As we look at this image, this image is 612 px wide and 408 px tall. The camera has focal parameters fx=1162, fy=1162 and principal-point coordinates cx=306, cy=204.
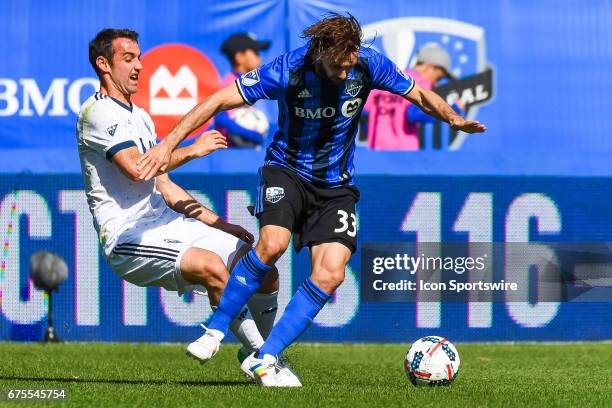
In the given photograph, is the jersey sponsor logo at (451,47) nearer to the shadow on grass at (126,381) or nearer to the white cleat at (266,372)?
the shadow on grass at (126,381)

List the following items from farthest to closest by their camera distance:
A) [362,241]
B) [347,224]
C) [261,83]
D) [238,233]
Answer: [362,241]
[238,233]
[347,224]
[261,83]

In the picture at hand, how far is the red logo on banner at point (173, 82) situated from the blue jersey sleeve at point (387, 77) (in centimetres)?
617

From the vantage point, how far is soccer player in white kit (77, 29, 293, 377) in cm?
750

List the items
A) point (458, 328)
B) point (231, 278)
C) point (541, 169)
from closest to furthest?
point (231, 278), point (458, 328), point (541, 169)

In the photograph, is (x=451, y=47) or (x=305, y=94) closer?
(x=305, y=94)

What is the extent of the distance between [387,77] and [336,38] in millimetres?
700

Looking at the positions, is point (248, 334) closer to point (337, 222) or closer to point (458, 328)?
point (337, 222)

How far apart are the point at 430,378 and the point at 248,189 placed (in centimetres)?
520

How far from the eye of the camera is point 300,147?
7641 mm

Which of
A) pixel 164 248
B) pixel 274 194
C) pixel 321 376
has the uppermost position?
pixel 274 194

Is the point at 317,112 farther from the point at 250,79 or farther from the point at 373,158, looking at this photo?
the point at 373,158

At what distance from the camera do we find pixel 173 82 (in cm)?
1374

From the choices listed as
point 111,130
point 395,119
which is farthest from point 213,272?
point 395,119

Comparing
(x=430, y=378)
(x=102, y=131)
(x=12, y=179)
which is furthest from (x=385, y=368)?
(x=12, y=179)
